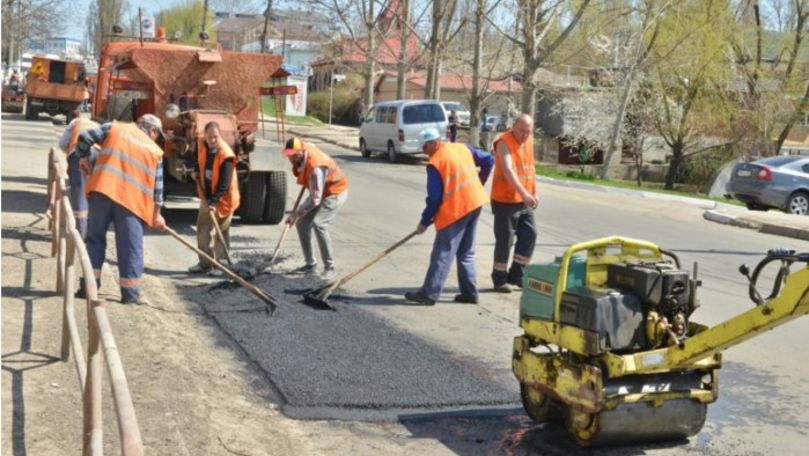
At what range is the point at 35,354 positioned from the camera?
646 centimetres

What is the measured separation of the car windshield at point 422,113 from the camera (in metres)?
28.0

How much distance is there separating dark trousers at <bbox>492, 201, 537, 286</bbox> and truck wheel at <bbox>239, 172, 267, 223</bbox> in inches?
196

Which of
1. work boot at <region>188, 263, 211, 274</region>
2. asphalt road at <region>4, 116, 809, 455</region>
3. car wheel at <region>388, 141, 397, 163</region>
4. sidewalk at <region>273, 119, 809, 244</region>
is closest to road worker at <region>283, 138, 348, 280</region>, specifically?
asphalt road at <region>4, 116, 809, 455</region>

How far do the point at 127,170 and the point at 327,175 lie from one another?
234 centimetres

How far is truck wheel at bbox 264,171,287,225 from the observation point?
46.5 ft

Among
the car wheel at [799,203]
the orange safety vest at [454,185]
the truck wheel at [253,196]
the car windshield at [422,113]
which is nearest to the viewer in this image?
the orange safety vest at [454,185]

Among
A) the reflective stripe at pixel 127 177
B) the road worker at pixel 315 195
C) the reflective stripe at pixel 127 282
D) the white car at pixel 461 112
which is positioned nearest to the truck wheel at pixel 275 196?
the road worker at pixel 315 195

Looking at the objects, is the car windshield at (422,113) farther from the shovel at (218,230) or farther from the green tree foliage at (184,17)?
the green tree foliage at (184,17)

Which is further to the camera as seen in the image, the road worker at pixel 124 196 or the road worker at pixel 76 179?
the road worker at pixel 76 179

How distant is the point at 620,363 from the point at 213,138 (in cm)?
625

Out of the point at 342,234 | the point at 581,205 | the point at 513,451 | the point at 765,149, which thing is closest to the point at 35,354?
the point at 513,451

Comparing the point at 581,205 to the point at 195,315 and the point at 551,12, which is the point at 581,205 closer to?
the point at 551,12

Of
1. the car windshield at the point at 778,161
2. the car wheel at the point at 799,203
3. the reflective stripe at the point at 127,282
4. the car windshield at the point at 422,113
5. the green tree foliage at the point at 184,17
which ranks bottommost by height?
the reflective stripe at the point at 127,282

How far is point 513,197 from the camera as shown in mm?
9852
